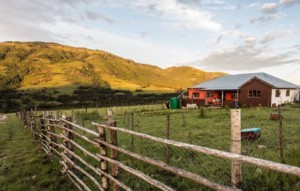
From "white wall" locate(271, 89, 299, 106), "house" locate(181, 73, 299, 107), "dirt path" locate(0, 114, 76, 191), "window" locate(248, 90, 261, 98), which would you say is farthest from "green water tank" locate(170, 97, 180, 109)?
"dirt path" locate(0, 114, 76, 191)

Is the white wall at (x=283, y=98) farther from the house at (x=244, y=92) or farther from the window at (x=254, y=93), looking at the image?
the window at (x=254, y=93)

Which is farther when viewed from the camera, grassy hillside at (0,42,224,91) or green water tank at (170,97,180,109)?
grassy hillside at (0,42,224,91)

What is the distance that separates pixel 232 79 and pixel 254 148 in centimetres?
3334

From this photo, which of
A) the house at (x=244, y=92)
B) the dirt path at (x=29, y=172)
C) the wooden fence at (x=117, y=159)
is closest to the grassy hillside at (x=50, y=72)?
the house at (x=244, y=92)

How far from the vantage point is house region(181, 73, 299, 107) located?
3412 centimetres

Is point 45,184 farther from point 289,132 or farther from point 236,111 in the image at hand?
point 289,132

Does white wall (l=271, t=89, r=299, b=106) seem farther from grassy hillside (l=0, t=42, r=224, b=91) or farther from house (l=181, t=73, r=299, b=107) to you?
grassy hillside (l=0, t=42, r=224, b=91)

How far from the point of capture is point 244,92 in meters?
35.8

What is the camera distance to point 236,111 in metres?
3.68

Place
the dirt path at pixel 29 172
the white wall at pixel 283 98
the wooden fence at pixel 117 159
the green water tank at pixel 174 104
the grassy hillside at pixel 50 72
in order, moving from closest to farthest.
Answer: the wooden fence at pixel 117 159 < the dirt path at pixel 29 172 < the white wall at pixel 283 98 < the green water tank at pixel 174 104 < the grassy hillside at pixel 50 72

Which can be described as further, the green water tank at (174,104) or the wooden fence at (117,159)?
the green water tank at (174,104)

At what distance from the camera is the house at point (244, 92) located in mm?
34125

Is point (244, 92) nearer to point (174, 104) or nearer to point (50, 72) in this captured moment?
point (174, 104)

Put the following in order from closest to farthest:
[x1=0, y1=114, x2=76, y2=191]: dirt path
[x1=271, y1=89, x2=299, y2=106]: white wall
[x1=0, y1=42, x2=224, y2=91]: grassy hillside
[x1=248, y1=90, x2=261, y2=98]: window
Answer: [x1=0, y1=114, x2=76, y2=191]: dirt path
[x1=271, y1=89, x2=299, y2=106]: white wall
[x1=248, y1=90, x2=261, y2=98]: window
[x1=0, y1=42, x2=224, y2=91]: grassy hillside
